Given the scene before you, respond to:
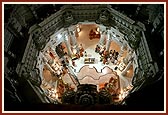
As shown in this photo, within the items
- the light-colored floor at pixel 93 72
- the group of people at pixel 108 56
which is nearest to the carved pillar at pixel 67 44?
the light-colored floor at pixel 93 72

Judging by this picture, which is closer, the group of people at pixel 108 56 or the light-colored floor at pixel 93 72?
the light-colored floor at pixel 93 72

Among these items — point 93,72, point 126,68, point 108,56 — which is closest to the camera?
point 126,68

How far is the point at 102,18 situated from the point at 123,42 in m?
4.80

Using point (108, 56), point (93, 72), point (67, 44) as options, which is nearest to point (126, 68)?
point (108, 56)

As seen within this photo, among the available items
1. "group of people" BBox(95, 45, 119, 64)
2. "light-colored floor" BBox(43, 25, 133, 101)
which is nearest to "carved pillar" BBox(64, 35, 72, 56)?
"light-colored floor" BBox(43, 25, 133, 101)

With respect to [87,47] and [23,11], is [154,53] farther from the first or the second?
[87,47]

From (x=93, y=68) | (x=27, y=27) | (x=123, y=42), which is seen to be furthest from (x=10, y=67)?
(x=93, y=68)

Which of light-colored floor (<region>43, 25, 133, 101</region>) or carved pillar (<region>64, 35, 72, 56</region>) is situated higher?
carved pillar (<region>64, 35, 72, 56</region>)

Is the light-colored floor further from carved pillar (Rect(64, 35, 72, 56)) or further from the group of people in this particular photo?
carved pillar (Rect(64, 35, 72, 56))

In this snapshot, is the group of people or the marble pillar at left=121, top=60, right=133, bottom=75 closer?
the marble pillar at left=121, top=60, right=133, bottom=75

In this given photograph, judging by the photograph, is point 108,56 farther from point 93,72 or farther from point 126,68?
point 126,68

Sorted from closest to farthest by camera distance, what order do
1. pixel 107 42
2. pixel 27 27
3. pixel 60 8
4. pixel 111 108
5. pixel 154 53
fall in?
pixel 111 108 < pixel 154 53 < pixel 27 27 < pixel 60 8 < pixel 107 42

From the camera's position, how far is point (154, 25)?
77.2 feet

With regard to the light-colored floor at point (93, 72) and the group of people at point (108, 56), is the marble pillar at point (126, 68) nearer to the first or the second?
the light-colored floor at point (93, 72)
